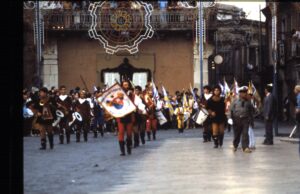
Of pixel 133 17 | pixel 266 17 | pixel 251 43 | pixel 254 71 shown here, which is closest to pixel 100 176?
pixel 133 17

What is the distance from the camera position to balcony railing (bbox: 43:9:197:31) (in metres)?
36.3

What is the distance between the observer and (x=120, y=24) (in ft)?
118

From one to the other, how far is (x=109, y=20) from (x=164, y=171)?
2525 centimetres

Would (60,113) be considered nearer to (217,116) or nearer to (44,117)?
(44,117)

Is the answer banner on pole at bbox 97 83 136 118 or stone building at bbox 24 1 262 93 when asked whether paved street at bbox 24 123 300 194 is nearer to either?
banner on pole at bbox 97 83 136 118

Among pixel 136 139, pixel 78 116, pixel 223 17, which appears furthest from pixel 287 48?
pixel 136 139

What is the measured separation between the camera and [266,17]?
48219 millimetres

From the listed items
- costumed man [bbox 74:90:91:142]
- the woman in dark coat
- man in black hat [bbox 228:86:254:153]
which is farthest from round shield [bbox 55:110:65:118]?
man in black hat [bbox 228:86:254:153]

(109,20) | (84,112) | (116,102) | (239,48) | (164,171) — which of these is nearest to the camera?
(164,171)

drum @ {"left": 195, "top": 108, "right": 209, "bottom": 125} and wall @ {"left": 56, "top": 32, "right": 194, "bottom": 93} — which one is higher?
wall @ {"left": 56, "top": 32, "right": 194, "bottom": 93}

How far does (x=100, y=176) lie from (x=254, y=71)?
4689cm

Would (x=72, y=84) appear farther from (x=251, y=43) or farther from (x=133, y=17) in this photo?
(x=251, y=43)

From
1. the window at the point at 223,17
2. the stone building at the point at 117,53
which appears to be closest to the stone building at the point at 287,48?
the stone building at the point at 117,53

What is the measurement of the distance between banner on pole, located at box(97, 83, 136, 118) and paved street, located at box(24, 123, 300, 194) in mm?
928
